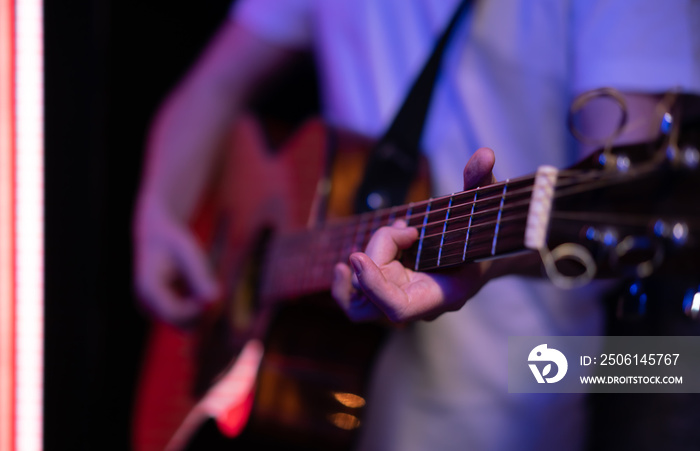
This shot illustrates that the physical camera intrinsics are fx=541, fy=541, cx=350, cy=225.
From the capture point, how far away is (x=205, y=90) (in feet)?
3.73

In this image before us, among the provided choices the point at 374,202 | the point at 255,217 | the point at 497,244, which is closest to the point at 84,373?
the point at 255,217

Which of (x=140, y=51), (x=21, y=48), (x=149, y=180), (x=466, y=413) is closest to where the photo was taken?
(x=466, y=413)

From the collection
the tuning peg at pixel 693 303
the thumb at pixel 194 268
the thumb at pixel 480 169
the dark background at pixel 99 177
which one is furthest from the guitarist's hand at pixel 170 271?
the tuning peg at pixel 693 303

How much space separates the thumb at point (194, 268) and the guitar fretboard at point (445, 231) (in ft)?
1.01

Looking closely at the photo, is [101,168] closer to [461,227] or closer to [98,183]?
[98,183]

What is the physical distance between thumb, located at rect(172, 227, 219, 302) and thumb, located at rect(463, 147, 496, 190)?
2.09 ft

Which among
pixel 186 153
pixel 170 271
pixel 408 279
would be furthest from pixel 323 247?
pixel 186 153

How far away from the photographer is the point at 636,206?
457mm

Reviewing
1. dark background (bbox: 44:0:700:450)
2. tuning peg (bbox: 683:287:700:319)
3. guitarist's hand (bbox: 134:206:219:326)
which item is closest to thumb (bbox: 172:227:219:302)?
guitarist's hand (bbox: 134:206:219:326)

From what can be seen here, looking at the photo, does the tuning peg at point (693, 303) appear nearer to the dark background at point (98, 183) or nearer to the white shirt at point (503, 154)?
the white shirt at point (503, 154)

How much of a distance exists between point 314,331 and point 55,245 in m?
0.61

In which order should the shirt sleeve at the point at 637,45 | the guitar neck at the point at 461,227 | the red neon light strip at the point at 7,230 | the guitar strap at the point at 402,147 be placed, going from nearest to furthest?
the guitar neck at the point at 461,227, the shirt sleeve at the point at 637,45, the guitar strap at the point at 402,147, the red neon light strip at the point at 7,230

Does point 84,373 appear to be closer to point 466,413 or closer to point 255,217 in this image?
point 255,217

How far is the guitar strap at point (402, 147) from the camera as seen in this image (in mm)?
711
